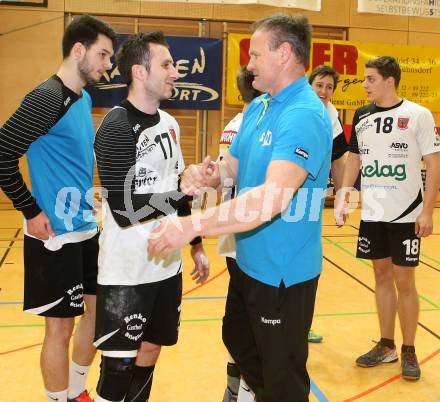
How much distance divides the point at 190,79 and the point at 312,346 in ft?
25.0

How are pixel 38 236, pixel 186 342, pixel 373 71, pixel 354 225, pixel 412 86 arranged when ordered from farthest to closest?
pixel 412 86
pixel 354 225
pixel 186 342
pixel 373 71
pixel 38 236

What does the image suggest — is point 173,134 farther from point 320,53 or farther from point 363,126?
point 320,53

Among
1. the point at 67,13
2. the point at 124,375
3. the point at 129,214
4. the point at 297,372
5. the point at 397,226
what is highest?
the point at 67,13

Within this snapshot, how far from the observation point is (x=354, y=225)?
9.92 metres

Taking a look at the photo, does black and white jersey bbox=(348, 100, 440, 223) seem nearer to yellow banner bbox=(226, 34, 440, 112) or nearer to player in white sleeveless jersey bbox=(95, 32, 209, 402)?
player in white sleeveless jersey bbox=(95, 32, 209, 402)

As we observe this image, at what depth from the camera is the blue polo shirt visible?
2.20 metres

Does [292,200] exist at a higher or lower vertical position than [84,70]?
lower

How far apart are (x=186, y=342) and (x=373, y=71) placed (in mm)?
2660

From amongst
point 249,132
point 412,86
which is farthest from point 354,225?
point 249,132

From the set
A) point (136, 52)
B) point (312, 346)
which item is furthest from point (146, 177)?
point (312, 346)

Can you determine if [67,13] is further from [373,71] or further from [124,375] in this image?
[124,375]

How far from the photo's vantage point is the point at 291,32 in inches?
92.4

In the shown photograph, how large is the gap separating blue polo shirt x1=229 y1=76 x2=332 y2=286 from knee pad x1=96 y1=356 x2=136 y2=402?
0.79 metres

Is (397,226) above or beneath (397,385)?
above
